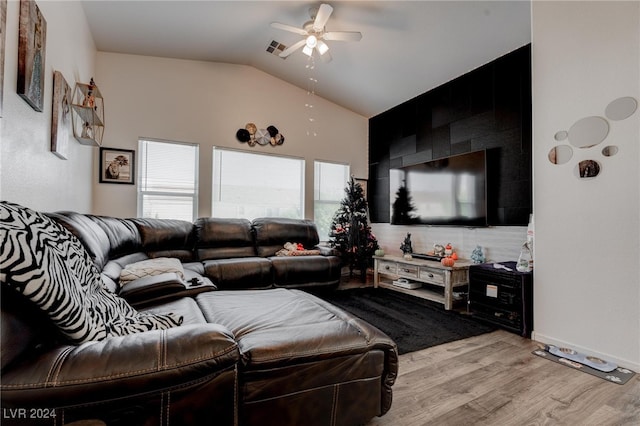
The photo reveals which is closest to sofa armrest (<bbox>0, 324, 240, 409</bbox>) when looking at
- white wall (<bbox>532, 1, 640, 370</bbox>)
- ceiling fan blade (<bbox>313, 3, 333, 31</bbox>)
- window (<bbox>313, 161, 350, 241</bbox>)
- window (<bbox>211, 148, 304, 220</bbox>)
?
white wall (<bbox>532, 1, 640, 370</bbox>)

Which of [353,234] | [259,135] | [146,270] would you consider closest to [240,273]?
[146,270]

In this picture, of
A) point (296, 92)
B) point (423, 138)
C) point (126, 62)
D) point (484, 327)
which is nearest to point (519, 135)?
point (423, 138)

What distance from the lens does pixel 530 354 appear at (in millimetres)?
2277

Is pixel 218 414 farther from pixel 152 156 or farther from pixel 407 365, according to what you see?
pixel 152 156

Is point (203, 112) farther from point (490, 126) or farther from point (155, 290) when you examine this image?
point (490, 126)

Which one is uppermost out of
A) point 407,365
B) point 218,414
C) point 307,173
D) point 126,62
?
point 126,62

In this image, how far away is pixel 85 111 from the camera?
2566mm

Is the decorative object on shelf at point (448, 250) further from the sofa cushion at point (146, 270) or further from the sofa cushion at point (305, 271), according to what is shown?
the sofa cushion at point (146, 270)

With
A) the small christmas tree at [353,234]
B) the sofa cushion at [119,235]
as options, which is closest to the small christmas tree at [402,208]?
the small christmas tree at [353,234]

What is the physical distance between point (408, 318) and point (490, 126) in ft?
8.01

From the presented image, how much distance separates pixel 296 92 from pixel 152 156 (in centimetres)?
241

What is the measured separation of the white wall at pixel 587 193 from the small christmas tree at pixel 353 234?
8.27ft

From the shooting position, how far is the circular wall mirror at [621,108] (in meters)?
2.06

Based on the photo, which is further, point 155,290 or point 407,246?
point 407,246
